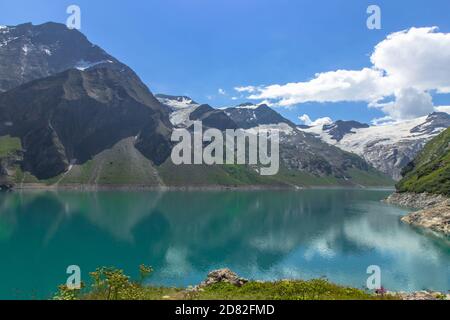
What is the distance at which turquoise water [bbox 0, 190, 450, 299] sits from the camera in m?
74.1

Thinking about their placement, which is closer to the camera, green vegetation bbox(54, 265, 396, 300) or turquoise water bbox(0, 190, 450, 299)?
green vegetation bbox(54, 265, 396, 300)

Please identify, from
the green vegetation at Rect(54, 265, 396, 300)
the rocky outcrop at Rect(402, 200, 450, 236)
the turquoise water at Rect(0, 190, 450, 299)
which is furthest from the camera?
the rocky outcrop at Rect(402, 200, 450, 236)

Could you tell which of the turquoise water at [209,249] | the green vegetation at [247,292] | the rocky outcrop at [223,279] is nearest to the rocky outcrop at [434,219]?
the turquoise water at [209,249]

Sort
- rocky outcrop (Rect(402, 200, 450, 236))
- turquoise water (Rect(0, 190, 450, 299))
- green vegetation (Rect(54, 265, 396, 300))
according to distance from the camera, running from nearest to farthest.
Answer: green vegetation (Rect(54, 265, 396, 300)) → turquoise water (Rect(0, 190, 450, 299)) → rocky outcrop (Rect(402, 200, 450, 236))

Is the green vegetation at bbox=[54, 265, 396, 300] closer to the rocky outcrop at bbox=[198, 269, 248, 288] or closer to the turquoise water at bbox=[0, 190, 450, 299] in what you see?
the rocky outcrop at bbox=[198, 269, 248, 288]

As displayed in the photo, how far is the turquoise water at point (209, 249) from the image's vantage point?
74.1 meters

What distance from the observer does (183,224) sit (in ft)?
504

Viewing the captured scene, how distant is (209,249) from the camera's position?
354ft

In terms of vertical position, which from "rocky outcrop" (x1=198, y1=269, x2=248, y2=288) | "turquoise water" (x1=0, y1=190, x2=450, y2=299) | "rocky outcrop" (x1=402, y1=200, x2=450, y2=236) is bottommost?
"turquoise water" (x1=0, y1=190, x2=450, y2=299)

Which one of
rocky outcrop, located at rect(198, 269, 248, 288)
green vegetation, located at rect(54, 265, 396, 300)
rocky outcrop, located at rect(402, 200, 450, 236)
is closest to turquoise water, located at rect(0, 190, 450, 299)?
rocky outcrop, located at rect(402, 200, 450, 236)

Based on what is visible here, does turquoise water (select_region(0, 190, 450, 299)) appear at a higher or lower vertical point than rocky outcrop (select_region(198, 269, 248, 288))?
lower
